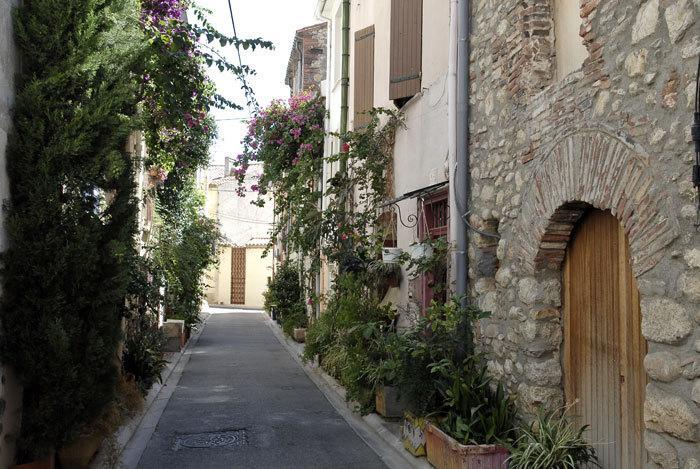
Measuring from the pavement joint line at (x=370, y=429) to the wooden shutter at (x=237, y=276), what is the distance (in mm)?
29713

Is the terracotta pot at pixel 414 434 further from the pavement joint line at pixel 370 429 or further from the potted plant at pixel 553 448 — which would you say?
the potted plant at pixel 553 448

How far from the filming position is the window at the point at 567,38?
16.9 feet

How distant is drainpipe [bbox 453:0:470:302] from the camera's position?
262 inches

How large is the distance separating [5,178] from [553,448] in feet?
13.6

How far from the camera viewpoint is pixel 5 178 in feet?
15.0

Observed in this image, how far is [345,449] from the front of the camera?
22.5 ft

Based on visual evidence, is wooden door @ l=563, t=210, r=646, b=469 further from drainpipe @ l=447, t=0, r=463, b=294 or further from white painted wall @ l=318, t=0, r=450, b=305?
white painted wall @ l=318, t=0, r=450, b=305

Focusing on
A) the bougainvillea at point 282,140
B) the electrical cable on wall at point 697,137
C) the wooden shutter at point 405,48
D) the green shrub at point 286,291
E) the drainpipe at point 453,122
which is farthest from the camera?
the green shrub at point 286,291

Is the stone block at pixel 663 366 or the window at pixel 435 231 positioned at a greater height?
the window at pixel 435 231

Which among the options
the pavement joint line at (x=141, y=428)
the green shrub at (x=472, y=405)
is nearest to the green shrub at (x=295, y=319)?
the pavement joint line at (x=141, y=428)

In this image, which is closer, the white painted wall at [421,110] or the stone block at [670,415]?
the stone block at [670,415]

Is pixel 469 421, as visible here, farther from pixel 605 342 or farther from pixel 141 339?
pixel 141 339

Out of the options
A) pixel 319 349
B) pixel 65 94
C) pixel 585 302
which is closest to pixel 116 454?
pixel 65 94

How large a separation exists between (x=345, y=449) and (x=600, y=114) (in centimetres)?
426
